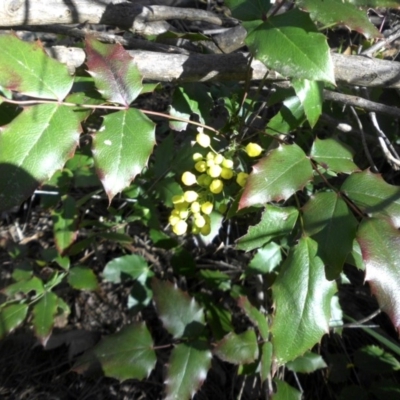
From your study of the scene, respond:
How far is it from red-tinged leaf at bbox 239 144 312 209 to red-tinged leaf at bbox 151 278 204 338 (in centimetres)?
65

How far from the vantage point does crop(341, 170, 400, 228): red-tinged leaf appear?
0.86 m

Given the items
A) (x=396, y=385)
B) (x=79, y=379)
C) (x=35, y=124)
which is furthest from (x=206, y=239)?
(x=79, y=379)

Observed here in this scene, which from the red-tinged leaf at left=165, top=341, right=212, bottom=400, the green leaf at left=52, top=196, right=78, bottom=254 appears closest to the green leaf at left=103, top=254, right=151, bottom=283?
the green leaf at left=52, top=196, right=78, bottom=254

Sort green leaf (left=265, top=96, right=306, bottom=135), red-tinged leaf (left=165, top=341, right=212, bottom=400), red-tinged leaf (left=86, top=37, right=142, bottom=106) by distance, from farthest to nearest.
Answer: red-tinged leaf (left=165, top=341, right=212, bottom=400) → green leaf (left=265, top=96, right=306, bottom=135) → red-tinged leaf (left=86, top=37, right=142, bottom=106)

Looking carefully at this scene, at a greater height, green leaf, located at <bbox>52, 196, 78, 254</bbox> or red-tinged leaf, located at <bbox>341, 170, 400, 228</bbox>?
red-tinged leaf, located at <bbox>341, 170, 400, 228</bbox>

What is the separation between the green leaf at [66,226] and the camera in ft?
5.13

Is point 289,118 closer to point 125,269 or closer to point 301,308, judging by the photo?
point 301,308

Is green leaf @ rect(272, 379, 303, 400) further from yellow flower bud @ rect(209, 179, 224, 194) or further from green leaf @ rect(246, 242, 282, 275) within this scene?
yellow flower bud @ rect(209, 179, 224, 194)

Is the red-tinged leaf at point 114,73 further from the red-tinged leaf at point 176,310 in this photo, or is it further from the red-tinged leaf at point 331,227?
the red-tinged leaf at point 176,310

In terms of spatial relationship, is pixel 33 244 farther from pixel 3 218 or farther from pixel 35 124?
pixel 35 124

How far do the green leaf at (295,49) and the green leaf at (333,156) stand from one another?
0.23m

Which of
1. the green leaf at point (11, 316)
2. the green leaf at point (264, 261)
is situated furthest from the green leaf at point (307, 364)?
the green leaf at point (11, 316)

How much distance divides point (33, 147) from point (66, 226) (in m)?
0.76

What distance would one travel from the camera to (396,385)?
5.17ft
